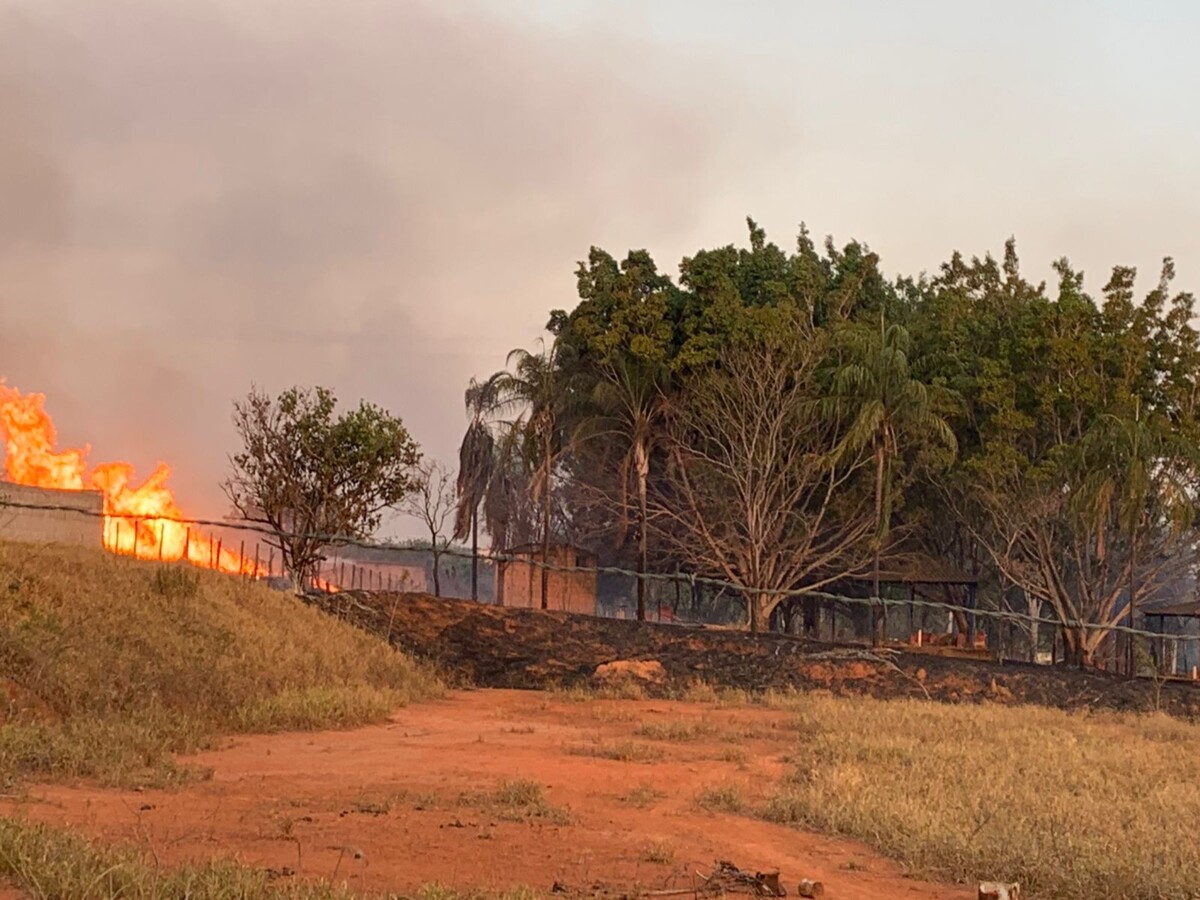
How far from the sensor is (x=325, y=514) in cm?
2808

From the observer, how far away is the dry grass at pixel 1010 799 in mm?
7613

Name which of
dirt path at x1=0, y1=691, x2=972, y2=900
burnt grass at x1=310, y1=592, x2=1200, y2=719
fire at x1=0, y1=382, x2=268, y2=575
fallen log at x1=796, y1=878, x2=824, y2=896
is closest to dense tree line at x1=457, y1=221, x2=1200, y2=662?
burnt grass at x1=310, y1=592, x2=1200, y2=719

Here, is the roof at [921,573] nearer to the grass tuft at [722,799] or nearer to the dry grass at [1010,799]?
the dry grass at [1010,799]

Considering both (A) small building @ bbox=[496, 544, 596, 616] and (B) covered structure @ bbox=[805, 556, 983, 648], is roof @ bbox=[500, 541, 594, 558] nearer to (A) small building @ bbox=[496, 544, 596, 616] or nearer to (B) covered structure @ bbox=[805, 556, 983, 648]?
(A) small building @ bbox=[496, 544, 596, 616]

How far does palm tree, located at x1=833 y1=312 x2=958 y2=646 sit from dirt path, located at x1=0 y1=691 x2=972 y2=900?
16.4 m

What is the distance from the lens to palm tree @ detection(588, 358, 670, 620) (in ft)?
104

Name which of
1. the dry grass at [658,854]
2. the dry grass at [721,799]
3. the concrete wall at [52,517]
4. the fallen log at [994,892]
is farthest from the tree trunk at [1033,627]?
the fallen log at [994,892]

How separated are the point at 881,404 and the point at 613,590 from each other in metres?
32.4

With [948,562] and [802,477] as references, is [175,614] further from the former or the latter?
[948,562]

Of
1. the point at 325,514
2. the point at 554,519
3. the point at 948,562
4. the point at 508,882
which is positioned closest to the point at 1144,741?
the point at 508,882

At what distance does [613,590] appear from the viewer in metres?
60.3

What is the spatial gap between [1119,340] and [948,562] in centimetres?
1076

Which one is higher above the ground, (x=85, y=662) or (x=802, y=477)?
(x=802, y=477)

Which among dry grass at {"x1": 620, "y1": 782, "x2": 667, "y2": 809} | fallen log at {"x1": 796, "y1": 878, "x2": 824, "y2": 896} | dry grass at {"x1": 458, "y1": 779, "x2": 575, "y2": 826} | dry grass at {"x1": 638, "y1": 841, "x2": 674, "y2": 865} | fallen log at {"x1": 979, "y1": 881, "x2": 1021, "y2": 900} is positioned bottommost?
dry grass at {"x1": 620, "y1": 782, "x2": 667, "y2": 809}
